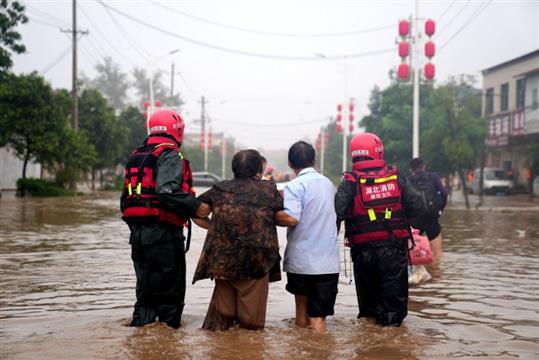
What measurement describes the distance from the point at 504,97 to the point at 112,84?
66782 millimetres

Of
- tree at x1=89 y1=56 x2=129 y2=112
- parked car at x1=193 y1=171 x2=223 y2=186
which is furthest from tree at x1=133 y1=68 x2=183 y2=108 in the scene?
parked car at x1=193 y1=171 x2=223 y2=186

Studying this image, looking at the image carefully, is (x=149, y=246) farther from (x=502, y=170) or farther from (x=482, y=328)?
(x=502, y=170)

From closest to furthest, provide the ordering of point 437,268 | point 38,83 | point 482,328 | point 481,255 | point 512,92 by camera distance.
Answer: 1. point 482,328
2. point 437,268
3. point 481,255
4. point 38,83
5. point 512,92

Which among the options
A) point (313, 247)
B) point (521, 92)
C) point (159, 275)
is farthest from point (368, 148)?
point (521, 92)

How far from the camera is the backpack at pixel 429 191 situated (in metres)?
10.0

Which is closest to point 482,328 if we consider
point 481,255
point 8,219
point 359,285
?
point 359,285

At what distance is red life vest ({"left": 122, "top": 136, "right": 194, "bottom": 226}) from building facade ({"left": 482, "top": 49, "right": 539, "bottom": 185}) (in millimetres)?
31203

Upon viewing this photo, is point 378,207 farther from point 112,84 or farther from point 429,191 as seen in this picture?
point 112,84

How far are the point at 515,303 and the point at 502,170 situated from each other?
37537 mm

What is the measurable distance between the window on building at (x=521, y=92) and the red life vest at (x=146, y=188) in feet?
124

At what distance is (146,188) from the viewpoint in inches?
223

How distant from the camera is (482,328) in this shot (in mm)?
6227

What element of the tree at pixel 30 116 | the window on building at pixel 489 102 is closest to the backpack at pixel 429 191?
the tree at pixel 30 116

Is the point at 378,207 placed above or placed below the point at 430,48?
below
